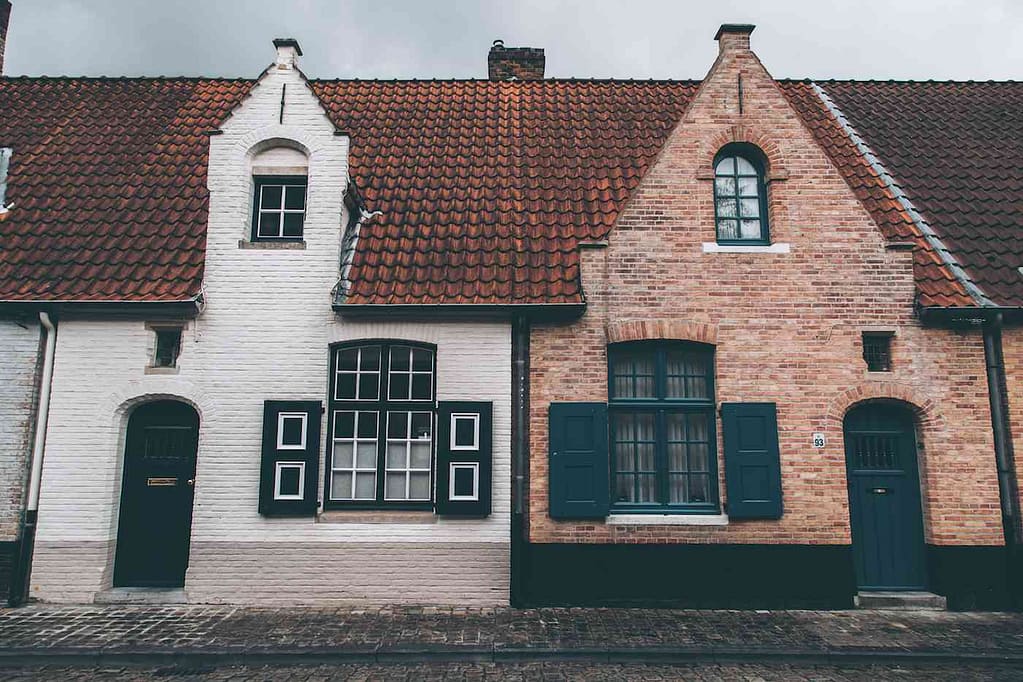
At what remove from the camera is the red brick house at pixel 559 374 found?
8383 mm

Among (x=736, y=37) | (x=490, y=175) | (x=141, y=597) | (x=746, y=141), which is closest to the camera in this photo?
(x=141, y=597)

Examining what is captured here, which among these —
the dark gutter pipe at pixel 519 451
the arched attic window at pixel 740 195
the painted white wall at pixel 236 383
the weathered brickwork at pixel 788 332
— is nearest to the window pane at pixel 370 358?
the painted white wall at pixel 236 383

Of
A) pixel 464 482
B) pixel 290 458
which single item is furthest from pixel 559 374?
pixel 290 458

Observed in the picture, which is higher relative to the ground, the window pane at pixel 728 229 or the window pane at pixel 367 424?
the window pane at pixel 728 229

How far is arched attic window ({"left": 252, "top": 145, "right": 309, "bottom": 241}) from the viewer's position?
9.35 meters

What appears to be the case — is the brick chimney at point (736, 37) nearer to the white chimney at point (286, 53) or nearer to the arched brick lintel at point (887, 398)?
the arched brick lintel at point (887, 398)

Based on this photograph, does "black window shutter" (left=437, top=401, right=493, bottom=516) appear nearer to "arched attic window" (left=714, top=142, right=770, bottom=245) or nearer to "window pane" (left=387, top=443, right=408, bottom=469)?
"window pane" (left=387, top=443, right=408, bottom=469)

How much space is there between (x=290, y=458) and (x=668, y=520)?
4.83 meters

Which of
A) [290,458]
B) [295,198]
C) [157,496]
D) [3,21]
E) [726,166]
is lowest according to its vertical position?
[157,496]

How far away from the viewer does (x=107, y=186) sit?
397 inches

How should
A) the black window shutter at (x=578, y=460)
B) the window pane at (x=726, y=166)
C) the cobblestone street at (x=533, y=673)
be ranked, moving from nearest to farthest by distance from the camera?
the cobblestone street at (x=533, y=673) → the black window shutter at (x=578, y=460) → the window pane at (x=726, y=166)

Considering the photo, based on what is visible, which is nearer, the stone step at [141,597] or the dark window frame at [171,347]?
the stone step at [141,597]

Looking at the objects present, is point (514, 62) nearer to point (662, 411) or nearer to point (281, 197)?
point (281, 197)

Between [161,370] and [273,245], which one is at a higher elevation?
[273,245]
